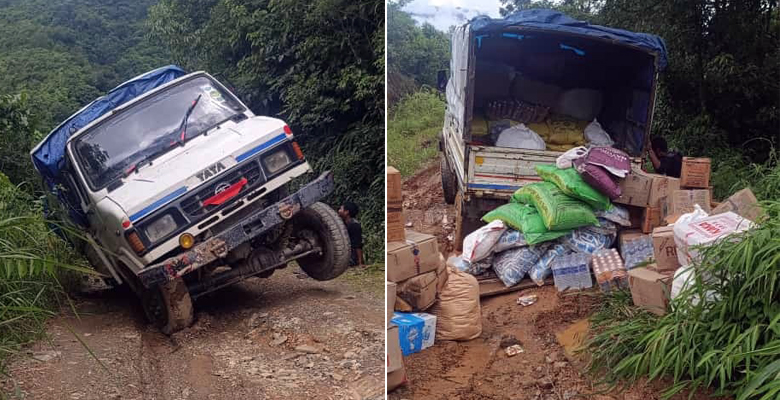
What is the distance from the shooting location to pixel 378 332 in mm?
A: 3982

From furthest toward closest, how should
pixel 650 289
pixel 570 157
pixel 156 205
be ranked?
pixel 156 205
pixel 570 157
pixel 650 289

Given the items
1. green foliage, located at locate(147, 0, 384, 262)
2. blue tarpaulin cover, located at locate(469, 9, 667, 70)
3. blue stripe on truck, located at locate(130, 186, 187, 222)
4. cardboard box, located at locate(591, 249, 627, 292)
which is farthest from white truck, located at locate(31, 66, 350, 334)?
cardboard box, located at locate(591, 249, 627, 292)

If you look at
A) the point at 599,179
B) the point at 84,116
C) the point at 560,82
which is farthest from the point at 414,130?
the point at 84,116

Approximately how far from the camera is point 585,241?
11.2 feet

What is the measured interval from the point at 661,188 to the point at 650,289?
62 cm

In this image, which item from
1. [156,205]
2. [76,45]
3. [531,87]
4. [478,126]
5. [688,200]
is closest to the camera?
[688,200]

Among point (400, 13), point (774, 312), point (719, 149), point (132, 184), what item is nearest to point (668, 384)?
point (774, 312)

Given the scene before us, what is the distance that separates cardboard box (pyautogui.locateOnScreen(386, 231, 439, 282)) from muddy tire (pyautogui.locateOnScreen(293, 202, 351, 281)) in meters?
1.52

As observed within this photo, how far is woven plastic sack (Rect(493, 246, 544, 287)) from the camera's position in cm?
338

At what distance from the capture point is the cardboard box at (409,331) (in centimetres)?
283

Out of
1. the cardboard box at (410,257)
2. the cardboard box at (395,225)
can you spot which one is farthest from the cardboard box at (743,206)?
the cardboard box at (395,225)

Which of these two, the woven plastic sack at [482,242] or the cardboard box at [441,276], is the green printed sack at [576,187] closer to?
the woven plastic sack at [482,242]

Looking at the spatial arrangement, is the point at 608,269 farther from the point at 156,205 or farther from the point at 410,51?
the point at 156,205

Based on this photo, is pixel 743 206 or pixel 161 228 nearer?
pixel 743 206
